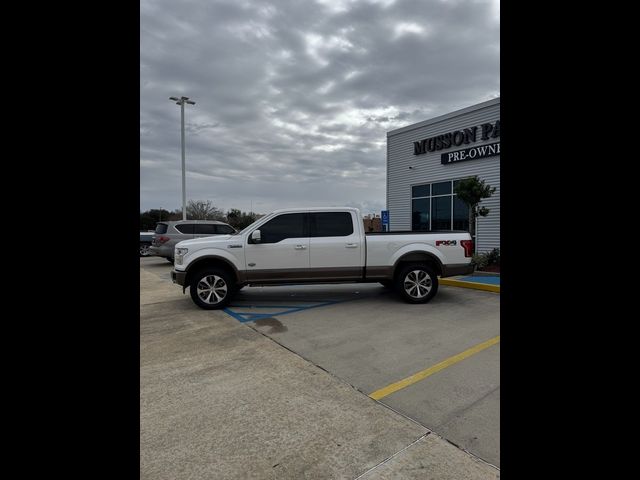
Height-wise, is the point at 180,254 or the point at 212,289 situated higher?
the point at 180,254

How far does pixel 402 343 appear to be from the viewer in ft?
15.9

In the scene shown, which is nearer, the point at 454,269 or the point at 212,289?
the point at 212,289

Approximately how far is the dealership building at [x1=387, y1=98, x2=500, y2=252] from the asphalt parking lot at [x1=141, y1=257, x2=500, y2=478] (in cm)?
670

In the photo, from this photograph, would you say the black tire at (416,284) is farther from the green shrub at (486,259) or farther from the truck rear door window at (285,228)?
the green shrub at (486,259)

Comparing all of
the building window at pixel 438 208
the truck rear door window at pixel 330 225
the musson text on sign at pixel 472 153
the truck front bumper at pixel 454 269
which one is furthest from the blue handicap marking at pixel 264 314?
the musson text on sign at pixel 472 153

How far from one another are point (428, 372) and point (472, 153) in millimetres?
12501

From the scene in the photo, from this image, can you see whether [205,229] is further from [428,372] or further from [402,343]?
[428,372]

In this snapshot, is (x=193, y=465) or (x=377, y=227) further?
(x=377, y=227)

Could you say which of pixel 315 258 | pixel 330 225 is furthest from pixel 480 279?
pixel 315 258
